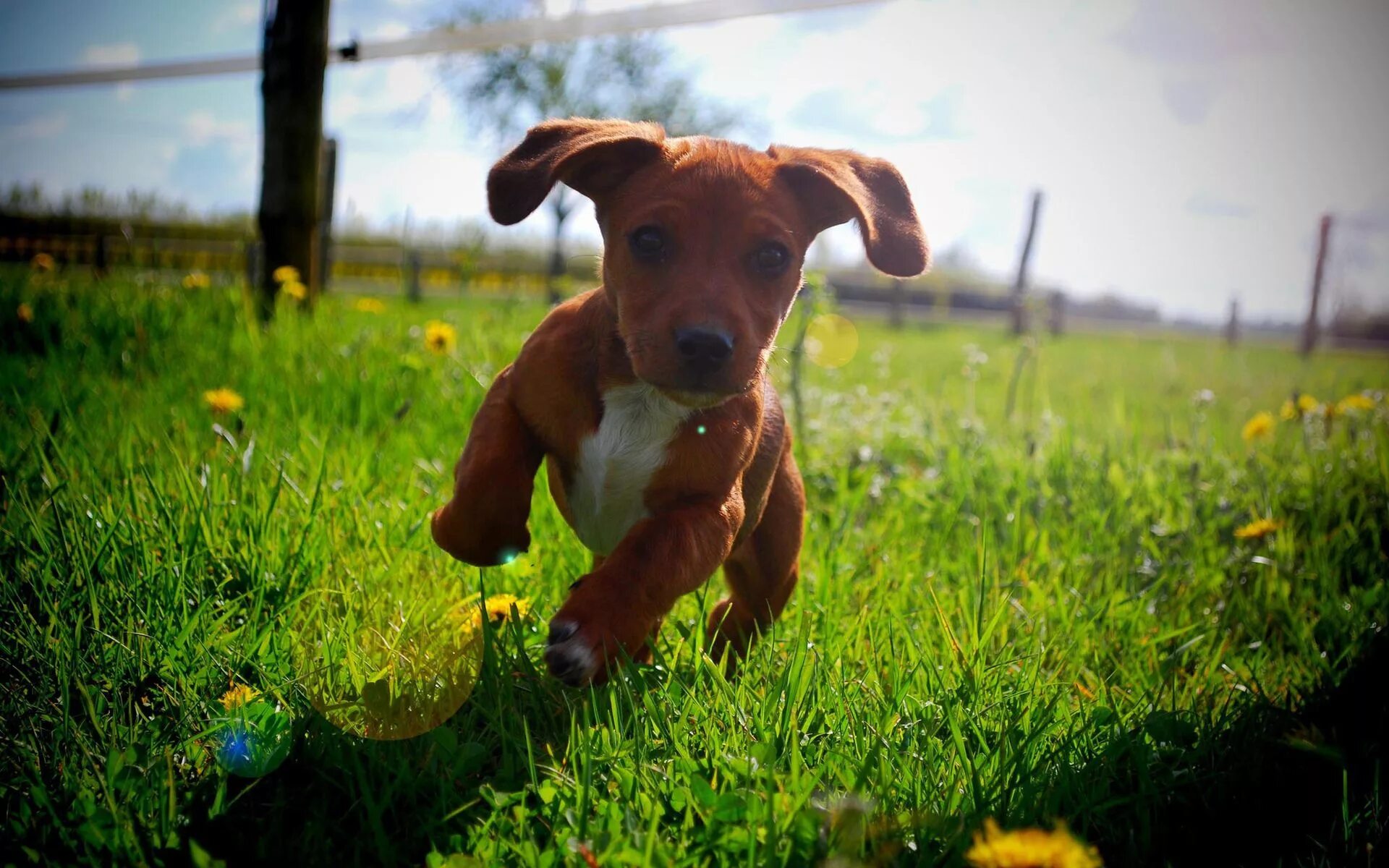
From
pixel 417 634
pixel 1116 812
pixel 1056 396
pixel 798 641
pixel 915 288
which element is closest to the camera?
pixel 1116 812

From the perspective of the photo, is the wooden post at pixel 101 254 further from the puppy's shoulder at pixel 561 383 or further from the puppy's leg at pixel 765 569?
the puppy's leg at pixel 765 569

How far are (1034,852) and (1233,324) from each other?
28.7 m

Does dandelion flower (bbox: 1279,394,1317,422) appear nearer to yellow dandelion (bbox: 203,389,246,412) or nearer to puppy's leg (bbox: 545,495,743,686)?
puppy's leg (bbox: 545,495,743,686)

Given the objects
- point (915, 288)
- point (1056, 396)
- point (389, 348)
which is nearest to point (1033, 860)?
point (389, 348)

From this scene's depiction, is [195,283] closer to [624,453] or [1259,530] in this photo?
[624,453]

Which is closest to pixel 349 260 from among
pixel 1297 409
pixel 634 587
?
pixel 1297 409

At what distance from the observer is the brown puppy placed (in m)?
1.86

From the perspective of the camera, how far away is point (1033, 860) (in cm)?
114

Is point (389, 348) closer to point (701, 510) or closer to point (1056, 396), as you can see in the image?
point (701, 510)

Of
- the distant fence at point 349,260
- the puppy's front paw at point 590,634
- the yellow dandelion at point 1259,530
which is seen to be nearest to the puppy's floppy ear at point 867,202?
the puppy's front paw at point 590,634

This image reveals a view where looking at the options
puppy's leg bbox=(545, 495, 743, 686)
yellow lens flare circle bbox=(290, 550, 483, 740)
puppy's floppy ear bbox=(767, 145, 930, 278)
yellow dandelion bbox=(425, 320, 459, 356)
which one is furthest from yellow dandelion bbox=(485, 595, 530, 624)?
yellow dandelion bbox=(425, 320, 459, 356)

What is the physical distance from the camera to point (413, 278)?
20953 mm

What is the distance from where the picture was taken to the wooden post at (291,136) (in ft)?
19.7

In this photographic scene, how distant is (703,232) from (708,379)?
37 centimetres
